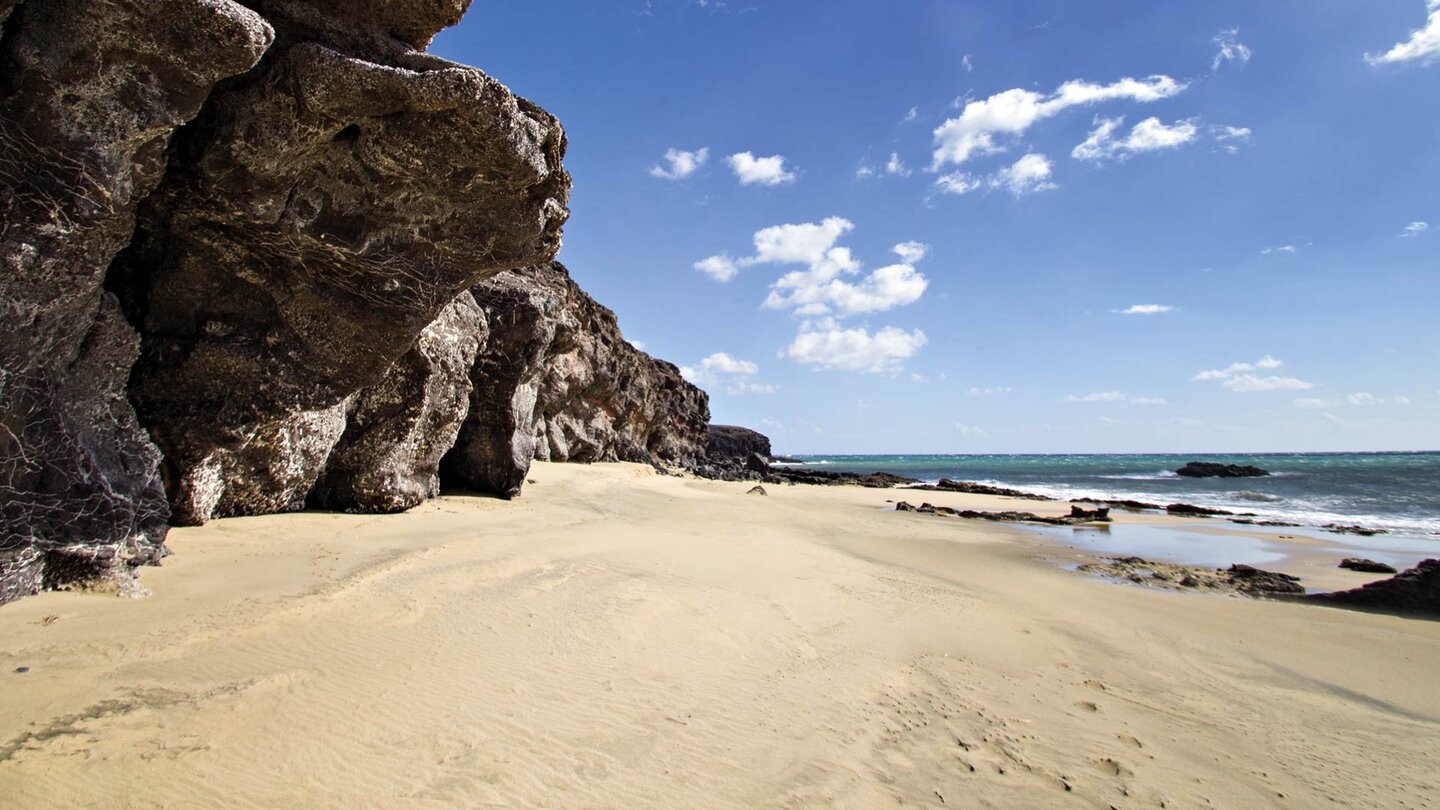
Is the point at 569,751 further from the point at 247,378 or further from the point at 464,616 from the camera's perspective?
the point at 247,378

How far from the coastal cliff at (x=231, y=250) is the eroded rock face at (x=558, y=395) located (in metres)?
2.58

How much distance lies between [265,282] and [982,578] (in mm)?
10096

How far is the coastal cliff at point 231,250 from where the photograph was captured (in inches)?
171

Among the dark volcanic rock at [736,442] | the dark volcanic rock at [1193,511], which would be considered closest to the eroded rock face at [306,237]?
the dark volcanic rock at [1193,511]

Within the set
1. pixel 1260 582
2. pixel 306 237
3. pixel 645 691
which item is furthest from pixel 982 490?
→ pixel 306 237

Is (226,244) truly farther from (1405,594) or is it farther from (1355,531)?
(1355,531)

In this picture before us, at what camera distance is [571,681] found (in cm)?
414

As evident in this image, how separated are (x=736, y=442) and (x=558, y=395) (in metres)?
44.2

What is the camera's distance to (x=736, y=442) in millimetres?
68875

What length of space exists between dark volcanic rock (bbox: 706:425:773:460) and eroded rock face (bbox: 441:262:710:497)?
1708cm

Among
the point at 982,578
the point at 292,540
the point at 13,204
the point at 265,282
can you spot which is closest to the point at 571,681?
the point at 292,540

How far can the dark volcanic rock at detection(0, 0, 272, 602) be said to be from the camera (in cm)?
422

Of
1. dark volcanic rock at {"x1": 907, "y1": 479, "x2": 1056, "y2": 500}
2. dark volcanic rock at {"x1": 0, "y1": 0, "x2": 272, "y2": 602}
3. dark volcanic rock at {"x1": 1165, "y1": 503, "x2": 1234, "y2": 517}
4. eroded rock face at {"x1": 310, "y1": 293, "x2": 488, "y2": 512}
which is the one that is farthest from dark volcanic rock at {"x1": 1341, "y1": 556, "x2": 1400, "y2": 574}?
dark volcanic rock at {"x1": 0, "y1": 0, "x2": 272, "y2": 602}

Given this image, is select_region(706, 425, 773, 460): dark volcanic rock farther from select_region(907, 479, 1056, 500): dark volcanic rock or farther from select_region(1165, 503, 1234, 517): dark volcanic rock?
select_region(1165, 503, 1234, 517): dark volcanic rock
